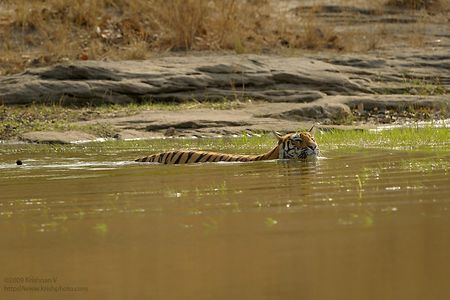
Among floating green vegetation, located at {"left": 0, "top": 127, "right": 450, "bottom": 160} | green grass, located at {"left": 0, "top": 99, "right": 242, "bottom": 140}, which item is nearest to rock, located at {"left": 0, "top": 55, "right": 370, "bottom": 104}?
green grass, located at {"left": 0, "top": 99, "right": 242, "bottom": 140}

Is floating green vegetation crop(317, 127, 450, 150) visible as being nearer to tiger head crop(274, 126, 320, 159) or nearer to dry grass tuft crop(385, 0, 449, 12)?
tiger head crop(274, 126, 320, 159)

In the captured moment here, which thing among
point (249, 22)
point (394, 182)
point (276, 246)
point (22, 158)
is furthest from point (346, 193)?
point (249, 22)

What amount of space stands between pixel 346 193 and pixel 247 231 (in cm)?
170

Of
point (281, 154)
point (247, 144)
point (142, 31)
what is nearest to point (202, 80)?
point (142, 31)

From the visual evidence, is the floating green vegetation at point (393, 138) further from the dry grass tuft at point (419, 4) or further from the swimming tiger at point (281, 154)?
the dry grass tuft at point (419, 4)

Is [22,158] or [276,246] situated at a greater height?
[276,246]

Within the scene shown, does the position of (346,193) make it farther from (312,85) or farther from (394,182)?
(312,85)

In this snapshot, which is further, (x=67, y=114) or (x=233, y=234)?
(x=67, y=114)

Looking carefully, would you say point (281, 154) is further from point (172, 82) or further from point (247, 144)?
point (172, 82)

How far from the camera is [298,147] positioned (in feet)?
37.0

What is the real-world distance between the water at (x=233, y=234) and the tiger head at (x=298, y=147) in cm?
115

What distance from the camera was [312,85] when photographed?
18688 millimetres

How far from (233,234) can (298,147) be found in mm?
5263

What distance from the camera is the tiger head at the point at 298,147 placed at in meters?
11.3
